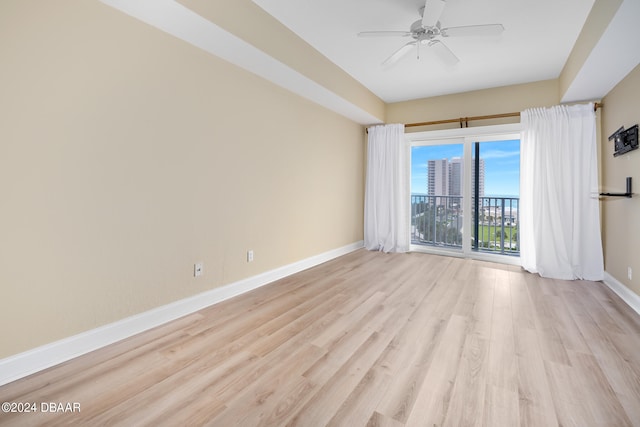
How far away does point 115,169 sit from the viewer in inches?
81.1

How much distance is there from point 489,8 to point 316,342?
10.5 ft

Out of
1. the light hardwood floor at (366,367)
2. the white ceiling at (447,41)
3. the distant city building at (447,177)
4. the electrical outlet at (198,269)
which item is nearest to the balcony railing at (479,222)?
the distant city building at (447,177)

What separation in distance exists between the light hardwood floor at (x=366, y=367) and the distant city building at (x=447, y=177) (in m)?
2.38

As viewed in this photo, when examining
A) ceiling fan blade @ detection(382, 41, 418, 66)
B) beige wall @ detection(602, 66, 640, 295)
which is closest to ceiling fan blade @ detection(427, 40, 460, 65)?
ceiling fan blade @ detection(382, 41, 418, 66)

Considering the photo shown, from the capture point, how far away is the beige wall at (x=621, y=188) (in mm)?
2771

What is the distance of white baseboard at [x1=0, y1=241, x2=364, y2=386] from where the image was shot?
1.67 m

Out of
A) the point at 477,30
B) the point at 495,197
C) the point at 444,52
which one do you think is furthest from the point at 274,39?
the point at 495,197

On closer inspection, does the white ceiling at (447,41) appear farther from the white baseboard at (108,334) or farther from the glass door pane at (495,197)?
the white baseboard at (108,334)

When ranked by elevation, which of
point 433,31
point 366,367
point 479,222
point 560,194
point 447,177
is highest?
point 433,31

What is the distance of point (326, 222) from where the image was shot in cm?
453

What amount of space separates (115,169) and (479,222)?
201 inches

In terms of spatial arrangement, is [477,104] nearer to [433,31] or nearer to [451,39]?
[451,39]

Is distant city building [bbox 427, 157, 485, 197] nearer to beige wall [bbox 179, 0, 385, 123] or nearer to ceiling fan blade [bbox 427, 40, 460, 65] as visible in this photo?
beige wall [bbox 179, 0, 385, 123]

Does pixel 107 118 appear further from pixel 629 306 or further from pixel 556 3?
pixel 629 306
